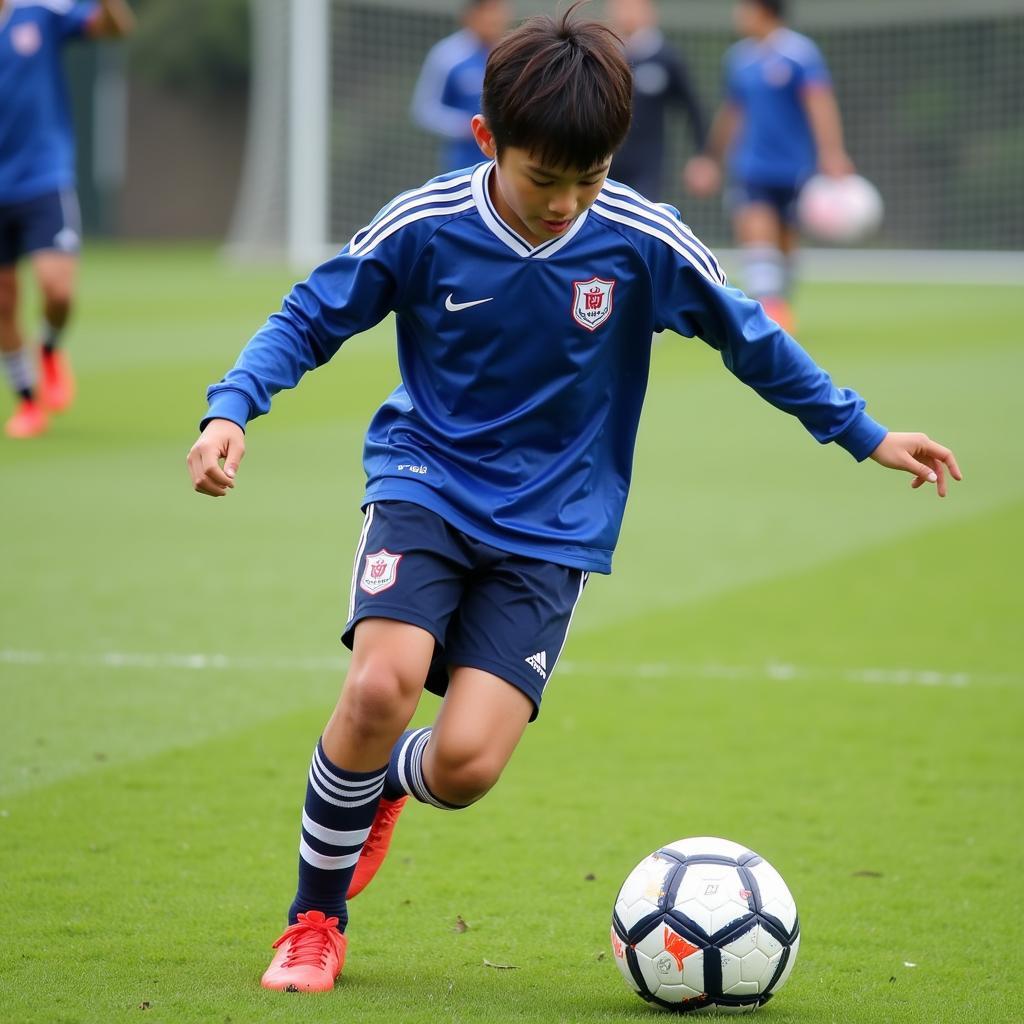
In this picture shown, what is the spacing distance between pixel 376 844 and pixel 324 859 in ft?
1.07

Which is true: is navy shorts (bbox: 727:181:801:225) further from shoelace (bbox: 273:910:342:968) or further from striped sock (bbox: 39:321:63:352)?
shoelace (bbox: 273:910:342:968)

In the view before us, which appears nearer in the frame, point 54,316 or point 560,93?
point 560,93

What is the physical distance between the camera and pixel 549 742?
16.6ft

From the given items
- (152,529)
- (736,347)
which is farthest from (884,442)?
(152,529)

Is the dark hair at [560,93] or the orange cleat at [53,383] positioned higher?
the orange cleat at [53,383]

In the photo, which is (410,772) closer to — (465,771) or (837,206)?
(465,771)

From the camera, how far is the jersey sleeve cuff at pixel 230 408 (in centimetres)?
311

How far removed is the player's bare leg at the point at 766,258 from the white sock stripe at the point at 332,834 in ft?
35.4

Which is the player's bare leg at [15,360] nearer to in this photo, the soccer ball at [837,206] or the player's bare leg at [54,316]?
the player's bare leg at [54,316]

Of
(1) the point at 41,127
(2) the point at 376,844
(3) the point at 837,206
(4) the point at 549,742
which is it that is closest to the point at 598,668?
(4) the point at 549,742

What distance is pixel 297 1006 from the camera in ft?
10.1

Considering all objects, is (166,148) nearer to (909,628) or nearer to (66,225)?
(66,225)

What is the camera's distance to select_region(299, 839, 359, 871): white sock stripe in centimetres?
328

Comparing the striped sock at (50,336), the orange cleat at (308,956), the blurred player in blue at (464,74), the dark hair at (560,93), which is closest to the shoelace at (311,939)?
the orange cleat at (308,956)
